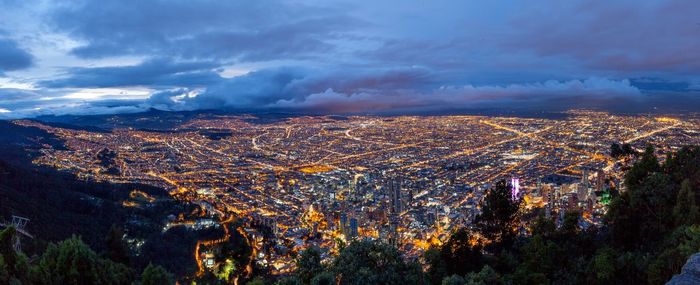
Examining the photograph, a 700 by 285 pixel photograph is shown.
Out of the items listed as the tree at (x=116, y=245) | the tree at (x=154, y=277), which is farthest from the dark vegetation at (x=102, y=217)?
the tree at (x=154, y=277)

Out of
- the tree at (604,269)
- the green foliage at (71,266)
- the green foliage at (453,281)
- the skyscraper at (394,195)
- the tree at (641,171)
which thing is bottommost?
the skyscraper at (394,195)

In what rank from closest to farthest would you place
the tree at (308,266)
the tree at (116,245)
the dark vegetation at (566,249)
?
the dark vegetation at (566,249)
the tree at (308,266)
the tree at (116,245)

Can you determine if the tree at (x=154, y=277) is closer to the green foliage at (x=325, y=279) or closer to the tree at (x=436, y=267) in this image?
the green foliage at (x=325, y=279)

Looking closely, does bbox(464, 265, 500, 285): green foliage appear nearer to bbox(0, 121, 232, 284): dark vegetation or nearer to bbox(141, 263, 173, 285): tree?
bbox(141, 263, 173, 285): tree

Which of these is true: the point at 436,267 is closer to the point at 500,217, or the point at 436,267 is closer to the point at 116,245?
the point at 500,217

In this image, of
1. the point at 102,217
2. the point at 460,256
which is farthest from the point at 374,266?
the point at 102,217

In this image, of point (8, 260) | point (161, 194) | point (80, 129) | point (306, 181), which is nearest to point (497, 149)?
point (306, 181)
